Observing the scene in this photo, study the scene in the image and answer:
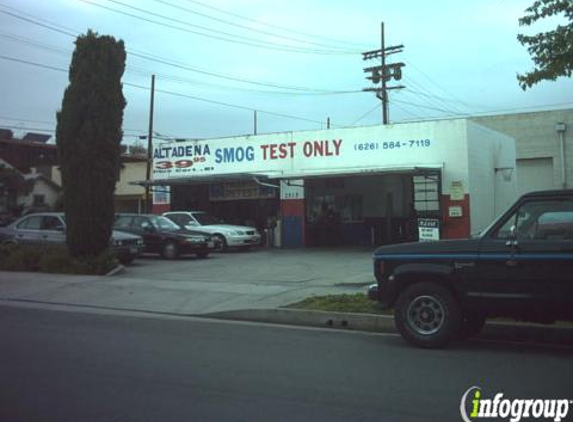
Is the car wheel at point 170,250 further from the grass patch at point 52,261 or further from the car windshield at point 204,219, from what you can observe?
the grass patch at point 52,261

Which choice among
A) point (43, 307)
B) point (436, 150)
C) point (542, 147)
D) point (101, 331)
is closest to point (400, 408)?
point (101, 331)

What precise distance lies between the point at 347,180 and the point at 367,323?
62.5 ft

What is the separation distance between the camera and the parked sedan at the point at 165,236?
22391 mm

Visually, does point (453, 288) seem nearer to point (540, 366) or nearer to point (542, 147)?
point (540, 366)

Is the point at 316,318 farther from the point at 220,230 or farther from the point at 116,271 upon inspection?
the point at 220,230

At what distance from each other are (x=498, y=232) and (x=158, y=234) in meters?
16.3

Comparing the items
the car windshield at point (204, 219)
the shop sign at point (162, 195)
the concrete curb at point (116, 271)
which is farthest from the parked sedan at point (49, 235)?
the shop sign at point (162, 195)

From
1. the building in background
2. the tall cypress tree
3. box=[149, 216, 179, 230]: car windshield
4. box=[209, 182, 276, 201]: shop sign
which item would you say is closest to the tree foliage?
the tall cypress tree

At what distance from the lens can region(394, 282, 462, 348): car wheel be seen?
8.19 meters

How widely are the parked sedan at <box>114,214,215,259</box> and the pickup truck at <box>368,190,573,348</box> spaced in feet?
46.9

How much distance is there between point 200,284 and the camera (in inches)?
589

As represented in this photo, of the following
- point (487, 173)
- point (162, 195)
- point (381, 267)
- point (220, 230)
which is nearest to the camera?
point (381, 267)

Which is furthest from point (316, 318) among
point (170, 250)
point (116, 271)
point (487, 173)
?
point (487, 173)

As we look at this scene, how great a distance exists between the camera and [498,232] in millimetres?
8016
